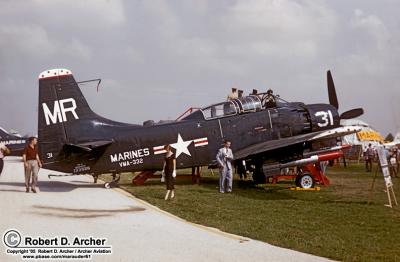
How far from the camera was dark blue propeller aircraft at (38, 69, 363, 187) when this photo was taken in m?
14.7

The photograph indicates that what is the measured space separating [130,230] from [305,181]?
9266 millimetres

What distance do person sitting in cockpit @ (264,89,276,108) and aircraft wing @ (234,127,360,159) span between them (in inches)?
58.4

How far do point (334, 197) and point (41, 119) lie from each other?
10.2m

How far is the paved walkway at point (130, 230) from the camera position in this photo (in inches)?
251

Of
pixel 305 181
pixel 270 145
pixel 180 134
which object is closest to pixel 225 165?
pixel 270 145

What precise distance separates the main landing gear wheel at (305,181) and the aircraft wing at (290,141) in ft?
4.98

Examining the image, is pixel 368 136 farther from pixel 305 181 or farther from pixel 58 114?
pixel 58 114

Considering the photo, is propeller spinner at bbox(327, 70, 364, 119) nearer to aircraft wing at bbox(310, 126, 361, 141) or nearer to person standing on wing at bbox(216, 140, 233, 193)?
aircraft wing at bbox(310, 126, 361, 141)

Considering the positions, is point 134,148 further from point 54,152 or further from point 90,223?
point 90,223

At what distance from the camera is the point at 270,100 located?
16672 mm

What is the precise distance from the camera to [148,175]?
16.9 metres

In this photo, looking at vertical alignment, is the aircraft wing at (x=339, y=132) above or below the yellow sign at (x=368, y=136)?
below

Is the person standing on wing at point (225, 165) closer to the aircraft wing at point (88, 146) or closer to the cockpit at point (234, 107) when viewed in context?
the cockpit at point (234, 107)

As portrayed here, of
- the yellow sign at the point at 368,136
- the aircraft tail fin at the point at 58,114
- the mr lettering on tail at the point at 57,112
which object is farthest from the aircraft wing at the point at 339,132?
the yellow sign at the point at 368,136
